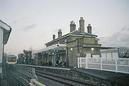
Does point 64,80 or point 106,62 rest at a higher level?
point 106,62

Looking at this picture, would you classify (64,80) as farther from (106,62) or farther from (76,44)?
(76,44)

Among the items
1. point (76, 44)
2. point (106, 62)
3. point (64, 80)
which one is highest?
point (76, 44)

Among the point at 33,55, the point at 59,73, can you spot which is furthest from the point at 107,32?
the point at 59,73

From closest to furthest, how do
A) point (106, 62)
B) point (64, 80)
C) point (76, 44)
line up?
point (106, 62)
point (64, 80)
point (76, 44)

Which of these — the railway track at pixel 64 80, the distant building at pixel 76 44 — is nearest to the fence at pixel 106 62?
the distant building at pixel 76 44

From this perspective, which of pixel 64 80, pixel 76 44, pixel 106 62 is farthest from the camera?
pixel 76 44

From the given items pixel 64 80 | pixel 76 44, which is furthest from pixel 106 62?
pixel 76 44

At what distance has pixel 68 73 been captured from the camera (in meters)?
5.84

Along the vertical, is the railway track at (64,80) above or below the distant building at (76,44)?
below

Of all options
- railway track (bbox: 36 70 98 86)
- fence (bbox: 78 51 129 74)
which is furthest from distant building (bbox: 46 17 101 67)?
railway track (bbox: 36 70 98 86)

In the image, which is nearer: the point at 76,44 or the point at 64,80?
the point at 64,80

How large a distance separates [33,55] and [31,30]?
38.1 inches

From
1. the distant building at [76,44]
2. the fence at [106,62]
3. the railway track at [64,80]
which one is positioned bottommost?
the railway track at [64,80]

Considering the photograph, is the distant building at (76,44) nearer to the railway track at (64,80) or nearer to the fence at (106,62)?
the fence at (106,62)
